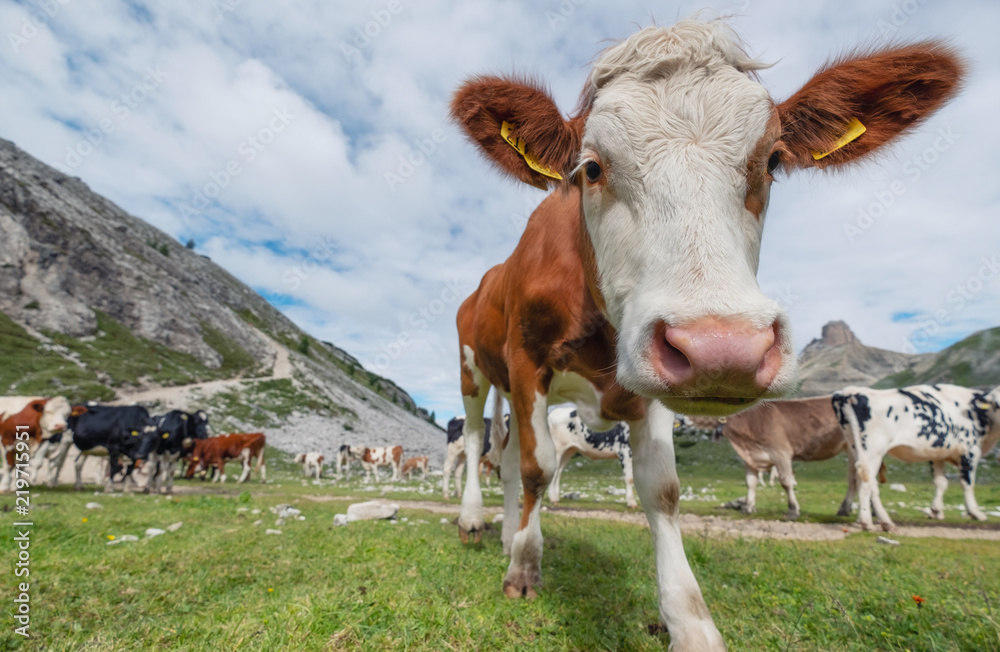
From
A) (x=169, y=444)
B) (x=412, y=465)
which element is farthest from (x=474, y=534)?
(x=412, y=465)

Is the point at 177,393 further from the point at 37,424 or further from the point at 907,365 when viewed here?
the point at 907,365

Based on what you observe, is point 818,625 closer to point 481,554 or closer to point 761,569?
point 761,569

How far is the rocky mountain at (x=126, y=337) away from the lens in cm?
4116

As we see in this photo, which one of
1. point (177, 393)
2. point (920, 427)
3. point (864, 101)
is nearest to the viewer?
point (864, 101)

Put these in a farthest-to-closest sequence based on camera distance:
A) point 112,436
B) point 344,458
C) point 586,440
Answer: point 344,458 < point 586,440 < point 112,436

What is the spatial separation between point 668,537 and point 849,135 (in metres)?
2.54

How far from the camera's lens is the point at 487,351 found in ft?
16.6

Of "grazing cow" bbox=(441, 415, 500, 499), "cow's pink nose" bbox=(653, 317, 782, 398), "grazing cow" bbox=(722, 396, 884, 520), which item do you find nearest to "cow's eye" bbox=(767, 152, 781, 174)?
"cow's pink nose" bbox=(653, 317, 782, 398)

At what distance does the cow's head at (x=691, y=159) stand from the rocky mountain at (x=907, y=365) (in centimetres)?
5022

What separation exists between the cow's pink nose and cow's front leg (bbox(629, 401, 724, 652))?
130cm

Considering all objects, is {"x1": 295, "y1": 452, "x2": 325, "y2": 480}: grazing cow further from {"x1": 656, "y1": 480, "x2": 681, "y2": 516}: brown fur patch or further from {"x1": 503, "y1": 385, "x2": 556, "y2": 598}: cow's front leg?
{"x1": 656, "y1": 480, "x2": 681, "y2": 516}: brown fur patch

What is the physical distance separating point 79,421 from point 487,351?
52.9 ft

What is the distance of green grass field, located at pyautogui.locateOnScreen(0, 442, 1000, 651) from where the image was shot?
8.41ft

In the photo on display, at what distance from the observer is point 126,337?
55.7 metres
